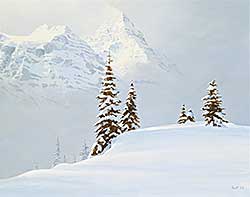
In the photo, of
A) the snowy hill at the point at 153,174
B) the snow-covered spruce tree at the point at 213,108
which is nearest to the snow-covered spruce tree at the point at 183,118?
the snow-covered spruce tree at the point at 213,108

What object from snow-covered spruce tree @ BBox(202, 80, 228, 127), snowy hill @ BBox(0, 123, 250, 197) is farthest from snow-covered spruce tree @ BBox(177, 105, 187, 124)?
snowy hill @ BBox(0, 123, 250, 197)

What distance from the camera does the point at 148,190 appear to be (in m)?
11.7

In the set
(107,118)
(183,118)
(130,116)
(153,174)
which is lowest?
(153,174)

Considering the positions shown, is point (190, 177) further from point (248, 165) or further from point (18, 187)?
point (18, 187)

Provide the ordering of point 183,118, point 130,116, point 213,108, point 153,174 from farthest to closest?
point 183,118
point 213,108
point 130,116
point 153,174

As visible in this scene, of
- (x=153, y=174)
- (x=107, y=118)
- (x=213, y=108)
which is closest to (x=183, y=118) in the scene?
(x=213, y=108)

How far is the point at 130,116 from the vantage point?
38438mm

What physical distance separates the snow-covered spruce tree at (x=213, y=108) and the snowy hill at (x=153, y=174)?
57.3ft

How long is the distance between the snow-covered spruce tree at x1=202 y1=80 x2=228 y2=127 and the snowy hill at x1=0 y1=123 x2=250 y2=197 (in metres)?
17.5

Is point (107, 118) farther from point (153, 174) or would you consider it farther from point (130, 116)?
point (153, 174)

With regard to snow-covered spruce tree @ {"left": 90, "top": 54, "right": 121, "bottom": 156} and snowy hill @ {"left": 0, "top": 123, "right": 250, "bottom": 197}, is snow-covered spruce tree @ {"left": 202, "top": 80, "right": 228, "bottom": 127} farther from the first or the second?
snowy hill @ {"left": 0, "top": 123, "right": 250, "bottom": 197}

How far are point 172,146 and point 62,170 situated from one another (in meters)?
7.32

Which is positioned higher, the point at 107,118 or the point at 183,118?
the point at 183,118

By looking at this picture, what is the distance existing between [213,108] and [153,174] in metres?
27.3
